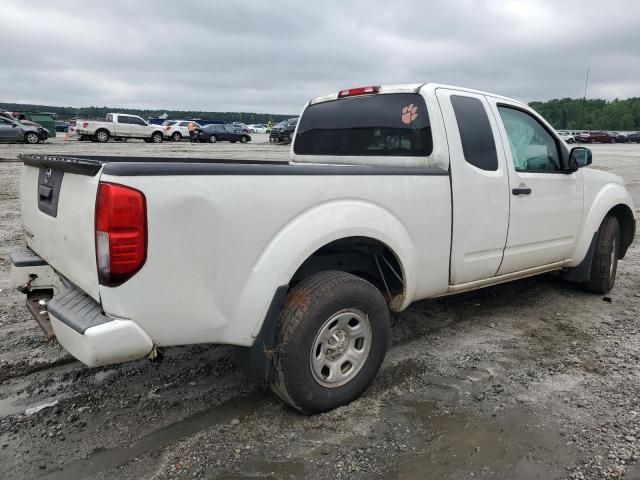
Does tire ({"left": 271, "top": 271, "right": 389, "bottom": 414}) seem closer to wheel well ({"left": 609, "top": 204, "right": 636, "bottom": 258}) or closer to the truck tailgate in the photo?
the truck tailgate

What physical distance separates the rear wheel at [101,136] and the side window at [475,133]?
3019 centimetres

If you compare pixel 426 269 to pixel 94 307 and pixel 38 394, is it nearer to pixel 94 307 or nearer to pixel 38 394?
pixel 94 307

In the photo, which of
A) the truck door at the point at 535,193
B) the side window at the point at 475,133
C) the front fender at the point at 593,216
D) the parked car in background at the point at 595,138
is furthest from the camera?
the parked car in background at the point at 595,138

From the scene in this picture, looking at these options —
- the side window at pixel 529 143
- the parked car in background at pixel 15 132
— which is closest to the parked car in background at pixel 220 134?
the parked car in background at pixel 15 132

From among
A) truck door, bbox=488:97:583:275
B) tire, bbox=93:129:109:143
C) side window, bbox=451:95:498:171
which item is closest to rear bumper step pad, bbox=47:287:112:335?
side window, bbox=451:95:498:171

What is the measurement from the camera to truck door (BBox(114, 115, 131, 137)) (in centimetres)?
3073

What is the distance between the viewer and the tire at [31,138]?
86.0ft

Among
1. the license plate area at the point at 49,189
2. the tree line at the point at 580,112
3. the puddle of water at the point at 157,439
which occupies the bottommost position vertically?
the puddle of water at the point at 157,439

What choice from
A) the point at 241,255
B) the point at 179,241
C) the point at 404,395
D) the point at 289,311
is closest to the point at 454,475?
the point at 404,395

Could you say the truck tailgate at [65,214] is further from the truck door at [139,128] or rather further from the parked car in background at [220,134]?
the parked car in background at [220,134]

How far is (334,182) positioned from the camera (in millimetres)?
2816

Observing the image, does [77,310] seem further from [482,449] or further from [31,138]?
[31,138]

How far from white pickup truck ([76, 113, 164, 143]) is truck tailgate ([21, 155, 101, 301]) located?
29448mm

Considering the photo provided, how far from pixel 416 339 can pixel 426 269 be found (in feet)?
2.86
